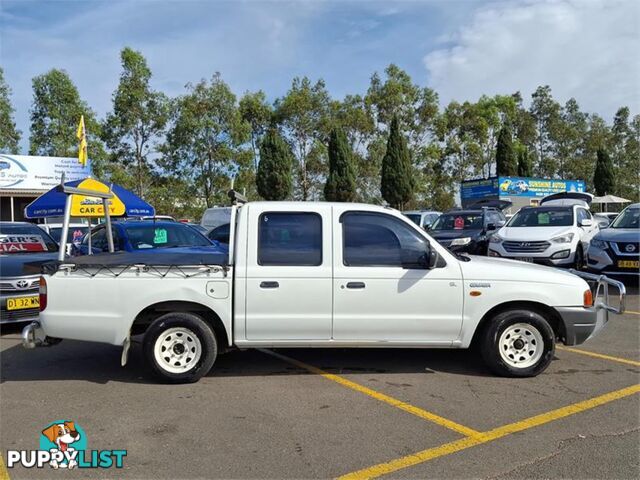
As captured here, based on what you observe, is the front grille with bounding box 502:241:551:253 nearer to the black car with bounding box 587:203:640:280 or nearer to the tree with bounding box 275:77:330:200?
the black car with bounding box 587:203:640:280

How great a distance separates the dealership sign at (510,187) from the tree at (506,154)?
5624 millimetres

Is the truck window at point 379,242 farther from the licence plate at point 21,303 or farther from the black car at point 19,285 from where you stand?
the licence plate at point 21,303

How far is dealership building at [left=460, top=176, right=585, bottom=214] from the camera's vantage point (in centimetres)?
3052

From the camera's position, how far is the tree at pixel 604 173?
143 feet

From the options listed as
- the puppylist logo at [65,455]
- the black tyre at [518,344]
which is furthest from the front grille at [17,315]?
the black tyre at [518,344]

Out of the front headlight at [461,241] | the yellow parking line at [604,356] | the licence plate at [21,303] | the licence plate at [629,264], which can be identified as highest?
the front headlight at [461,241]

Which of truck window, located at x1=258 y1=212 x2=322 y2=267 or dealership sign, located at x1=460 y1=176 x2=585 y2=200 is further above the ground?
dealership sign, located at x1=460 y1=176 x2=585 y2=200

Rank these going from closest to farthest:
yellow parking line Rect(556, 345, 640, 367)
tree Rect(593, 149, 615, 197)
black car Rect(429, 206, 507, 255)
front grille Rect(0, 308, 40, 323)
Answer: yellow parking line Rect(556, 345, 640, 367) < front grille Rect(0, 308, 40, 323) < black car Rect(429, 206, 507, 255) < tree Rect(593, 149, 615, 197)

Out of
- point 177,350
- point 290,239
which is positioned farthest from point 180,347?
point 290,239

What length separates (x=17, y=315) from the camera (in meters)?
7.15

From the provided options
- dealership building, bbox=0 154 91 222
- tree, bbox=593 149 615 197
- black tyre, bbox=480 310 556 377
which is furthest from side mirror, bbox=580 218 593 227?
tree, bbox=593 149 615 197

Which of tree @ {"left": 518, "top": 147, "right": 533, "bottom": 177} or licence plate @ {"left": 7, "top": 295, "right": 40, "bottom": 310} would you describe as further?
tree @ {"left": 518, "top": 147, "right": 533, "bottom": 177}

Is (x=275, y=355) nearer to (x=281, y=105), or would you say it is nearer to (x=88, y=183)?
(x=88, y=183)

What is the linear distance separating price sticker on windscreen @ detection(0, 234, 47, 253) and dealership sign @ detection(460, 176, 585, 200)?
26200mm
